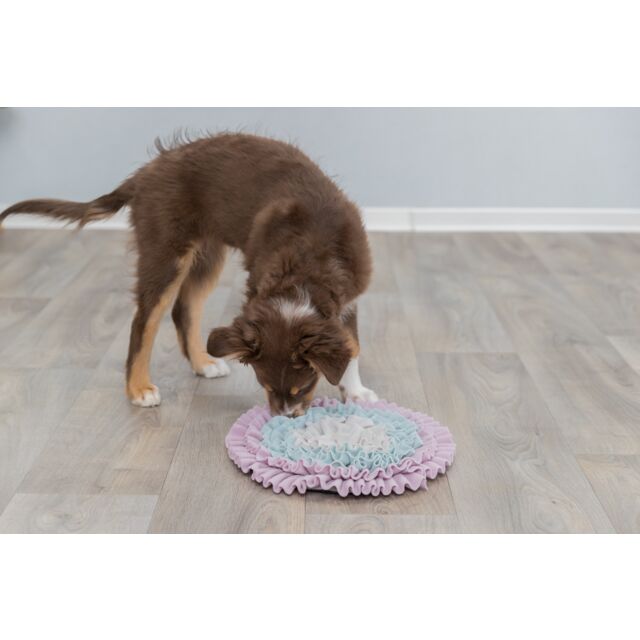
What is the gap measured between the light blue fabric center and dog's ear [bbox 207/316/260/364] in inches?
14.1

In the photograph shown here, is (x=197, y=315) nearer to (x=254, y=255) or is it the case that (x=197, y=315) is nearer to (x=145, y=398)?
(x=145, y=398)

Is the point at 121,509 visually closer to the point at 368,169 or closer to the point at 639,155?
the point at 368,169

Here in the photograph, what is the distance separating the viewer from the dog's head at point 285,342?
3.17 m

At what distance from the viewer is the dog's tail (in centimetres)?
395

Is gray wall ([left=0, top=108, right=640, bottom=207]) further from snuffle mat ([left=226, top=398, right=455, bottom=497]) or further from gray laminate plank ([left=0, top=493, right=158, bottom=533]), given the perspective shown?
gray laminate plank ([left=0, top=493, right=158, bottom=533])

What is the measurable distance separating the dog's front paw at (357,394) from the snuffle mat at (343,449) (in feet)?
0.30

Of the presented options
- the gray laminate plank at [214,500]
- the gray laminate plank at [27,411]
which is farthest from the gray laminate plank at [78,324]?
the gray laminate plank at [214,500]

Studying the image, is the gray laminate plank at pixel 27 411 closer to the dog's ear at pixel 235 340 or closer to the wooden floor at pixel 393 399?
the wooden floor at pixel 393 399

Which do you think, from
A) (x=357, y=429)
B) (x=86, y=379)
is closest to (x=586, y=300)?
(x=357, y=429)

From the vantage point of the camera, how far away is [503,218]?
270 inches

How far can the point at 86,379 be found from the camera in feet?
13.6

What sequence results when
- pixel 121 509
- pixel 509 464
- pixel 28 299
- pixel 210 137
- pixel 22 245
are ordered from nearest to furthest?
1. pixel 121 509
2. pixel 509 464
3. pixel 210 137
4. pixel 28 299
5. pixel 22 245

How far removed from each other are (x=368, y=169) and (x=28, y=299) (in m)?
2.58

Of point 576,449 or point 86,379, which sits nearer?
point 576,449
